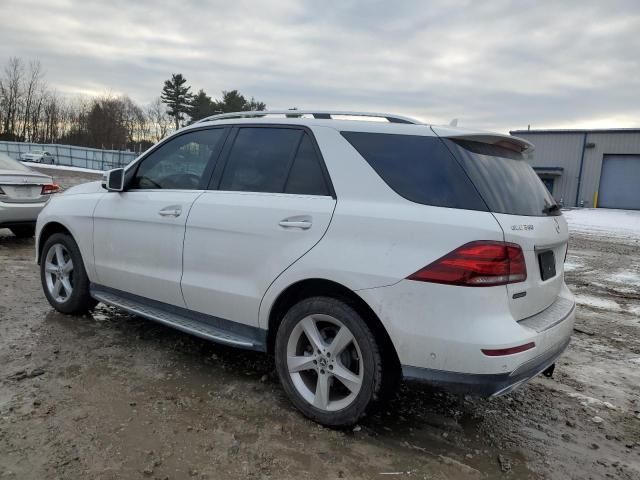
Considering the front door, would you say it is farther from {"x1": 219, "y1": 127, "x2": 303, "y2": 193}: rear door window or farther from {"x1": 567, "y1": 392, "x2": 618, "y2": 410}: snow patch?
{"x1": 567, "y1": 392, "x2": 618, "y2": 410}: snow patch

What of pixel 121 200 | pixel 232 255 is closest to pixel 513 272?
pixel 232 255

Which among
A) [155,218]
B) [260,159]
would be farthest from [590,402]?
[155,218]

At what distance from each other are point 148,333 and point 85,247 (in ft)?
3.10

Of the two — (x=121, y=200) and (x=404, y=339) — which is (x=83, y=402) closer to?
(x=121, y=200)

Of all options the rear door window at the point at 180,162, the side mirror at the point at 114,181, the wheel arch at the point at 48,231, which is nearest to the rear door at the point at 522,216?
the rear door window at the point at 180,162

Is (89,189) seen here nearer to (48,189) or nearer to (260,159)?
(260,159)

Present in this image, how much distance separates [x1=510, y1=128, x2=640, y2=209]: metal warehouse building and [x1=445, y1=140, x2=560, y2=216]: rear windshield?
99.1 feet

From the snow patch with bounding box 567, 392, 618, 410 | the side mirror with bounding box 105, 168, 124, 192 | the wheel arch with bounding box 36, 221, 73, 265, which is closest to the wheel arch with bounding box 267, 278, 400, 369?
the snow patch with bounding box 567, 392, 618, 410

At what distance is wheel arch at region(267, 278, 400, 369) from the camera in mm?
2719

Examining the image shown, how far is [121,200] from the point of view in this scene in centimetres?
409

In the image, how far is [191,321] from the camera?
11.7 feet

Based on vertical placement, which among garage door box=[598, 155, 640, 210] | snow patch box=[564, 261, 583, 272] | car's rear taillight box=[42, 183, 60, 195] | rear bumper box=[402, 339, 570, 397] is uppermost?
garage door box=[598, 155, 640, 210]

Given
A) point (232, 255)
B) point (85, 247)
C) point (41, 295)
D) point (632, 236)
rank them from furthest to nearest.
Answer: point (632, 236), point (41, 295), point (85, 247), point (232, 255)

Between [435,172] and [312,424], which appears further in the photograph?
[312,424]
